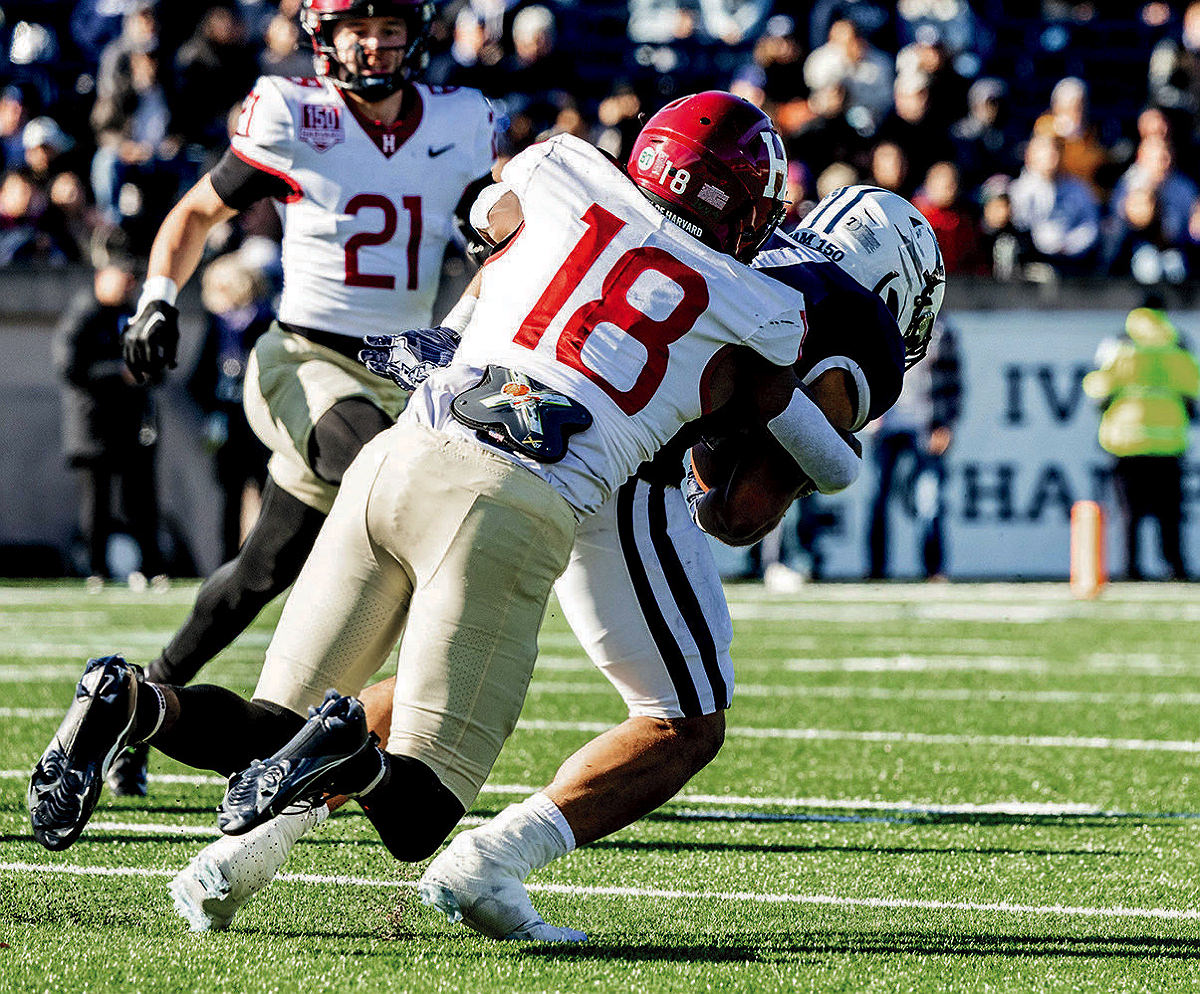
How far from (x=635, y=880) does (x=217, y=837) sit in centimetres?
92

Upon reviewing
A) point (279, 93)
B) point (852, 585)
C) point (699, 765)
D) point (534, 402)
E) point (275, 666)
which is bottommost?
point (852, 585)

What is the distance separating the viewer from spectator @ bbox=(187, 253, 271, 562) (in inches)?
433

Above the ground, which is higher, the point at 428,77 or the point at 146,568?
the point at 428,77

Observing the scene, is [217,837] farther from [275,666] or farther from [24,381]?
[24,381]

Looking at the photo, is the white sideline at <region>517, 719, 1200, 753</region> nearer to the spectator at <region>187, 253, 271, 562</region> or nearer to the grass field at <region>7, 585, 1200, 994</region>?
the grass field at <region>7, 585, 1200, 994</region>

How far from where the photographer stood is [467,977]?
3088 mm

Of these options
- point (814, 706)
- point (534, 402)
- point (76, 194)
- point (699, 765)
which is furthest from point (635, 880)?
point (76, 194)

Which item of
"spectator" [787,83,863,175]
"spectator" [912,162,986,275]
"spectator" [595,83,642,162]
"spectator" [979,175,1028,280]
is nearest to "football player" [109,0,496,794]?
"spectator" [595,83,642,162]

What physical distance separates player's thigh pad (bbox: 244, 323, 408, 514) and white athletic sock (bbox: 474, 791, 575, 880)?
49.5 inches

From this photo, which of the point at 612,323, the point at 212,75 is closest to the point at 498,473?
the point at 612,323

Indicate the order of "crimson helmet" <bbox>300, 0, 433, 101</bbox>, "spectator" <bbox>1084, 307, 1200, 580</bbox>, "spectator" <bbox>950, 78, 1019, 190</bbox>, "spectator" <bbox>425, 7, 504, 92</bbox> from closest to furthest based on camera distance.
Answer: "crimson helmet" <bbox>300, 0, 433, 101</bbox>
"spectator" <bbox>1084, 307, 1200, 580</bbox>
"spectator" <bbox>425, 7, 504, 92</bbox>
"spectator" <bbox>950, 78, 1019, 190</bbox>

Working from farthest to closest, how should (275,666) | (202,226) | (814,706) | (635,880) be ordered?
(814,706) → (202,226) → (635,880) → (275,666)

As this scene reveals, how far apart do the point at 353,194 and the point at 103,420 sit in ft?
22.5

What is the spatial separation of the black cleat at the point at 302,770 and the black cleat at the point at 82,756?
0.20 meters
